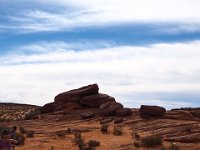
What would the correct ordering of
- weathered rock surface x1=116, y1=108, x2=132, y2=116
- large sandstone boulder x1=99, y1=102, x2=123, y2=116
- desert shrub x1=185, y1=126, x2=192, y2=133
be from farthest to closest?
large sandstone boulder x1=99, y1=102, x2=123, y2=116, weathered rock surface x1=116, y1=108, x2=132, y2=116, desert shrub x1=185, y1=126, x2=192, y2=133

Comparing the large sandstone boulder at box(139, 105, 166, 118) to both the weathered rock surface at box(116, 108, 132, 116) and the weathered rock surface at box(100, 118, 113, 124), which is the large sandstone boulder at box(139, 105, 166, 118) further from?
the weathered rock surface at box(100, 118, 113, 124)

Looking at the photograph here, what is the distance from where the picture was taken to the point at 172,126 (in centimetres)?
3266

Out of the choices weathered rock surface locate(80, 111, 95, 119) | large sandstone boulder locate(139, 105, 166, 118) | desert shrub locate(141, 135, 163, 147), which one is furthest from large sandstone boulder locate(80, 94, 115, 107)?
desert shrub locate(141, 135, 163, 147)

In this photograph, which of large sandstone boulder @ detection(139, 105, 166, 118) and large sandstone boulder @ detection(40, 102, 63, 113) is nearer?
large sandstone boulder @ detection(139, 105, 166, 118)

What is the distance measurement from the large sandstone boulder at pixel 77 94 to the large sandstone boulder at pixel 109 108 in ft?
16.1

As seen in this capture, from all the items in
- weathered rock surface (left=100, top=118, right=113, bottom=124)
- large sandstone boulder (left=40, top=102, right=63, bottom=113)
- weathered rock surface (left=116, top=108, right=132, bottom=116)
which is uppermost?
large sandstone boulder (left=40, top=102, right=63, bottom=113)

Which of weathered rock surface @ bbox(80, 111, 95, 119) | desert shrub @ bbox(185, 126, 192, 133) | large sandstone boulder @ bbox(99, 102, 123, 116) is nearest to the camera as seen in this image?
desert shrub @ bbox(185, 126, 192, 133)

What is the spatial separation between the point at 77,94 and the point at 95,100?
2.53 m

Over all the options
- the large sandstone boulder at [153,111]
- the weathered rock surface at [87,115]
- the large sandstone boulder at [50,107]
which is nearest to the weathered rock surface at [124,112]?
the large sandstone boulder at [153,111]

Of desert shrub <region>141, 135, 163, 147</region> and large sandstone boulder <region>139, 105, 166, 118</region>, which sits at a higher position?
large sandstone boulder <region>139, 105, 166, 118</region>

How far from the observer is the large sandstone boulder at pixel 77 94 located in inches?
1934

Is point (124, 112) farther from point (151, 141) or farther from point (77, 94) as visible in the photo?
point (151, 141)

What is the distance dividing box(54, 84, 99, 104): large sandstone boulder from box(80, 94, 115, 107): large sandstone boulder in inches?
33.4

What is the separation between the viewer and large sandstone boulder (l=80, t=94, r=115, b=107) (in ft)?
157
